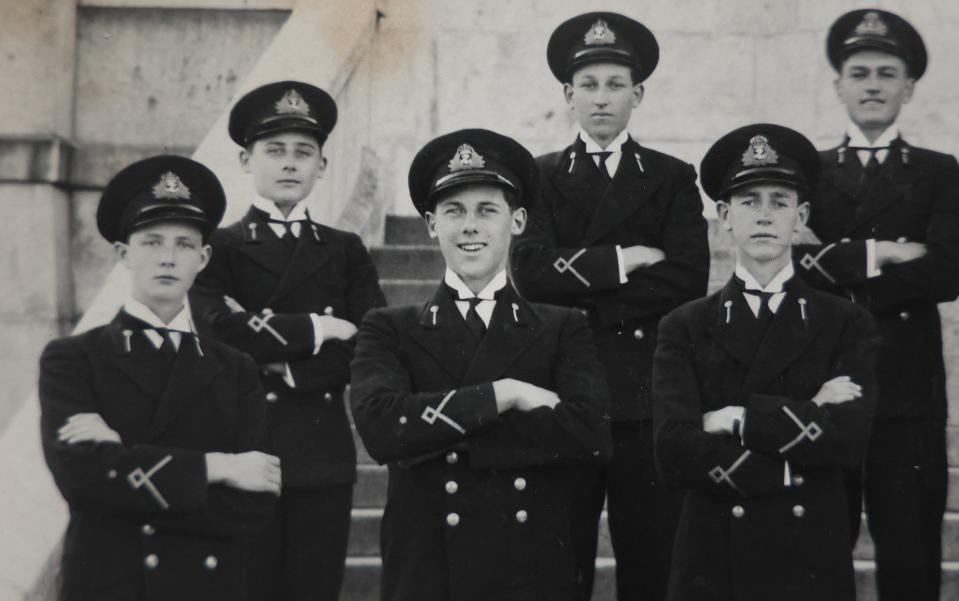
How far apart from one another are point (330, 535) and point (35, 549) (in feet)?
3.75

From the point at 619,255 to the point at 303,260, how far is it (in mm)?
1104

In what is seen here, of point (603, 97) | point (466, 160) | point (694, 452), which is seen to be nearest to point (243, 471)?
point (466, 160)

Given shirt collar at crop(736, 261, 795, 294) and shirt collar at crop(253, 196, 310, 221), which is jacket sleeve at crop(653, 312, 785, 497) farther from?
shirt collar at crop(253, 196, 310, 221)

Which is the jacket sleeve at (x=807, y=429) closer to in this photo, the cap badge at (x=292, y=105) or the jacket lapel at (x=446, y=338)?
the jacket lapel at (x=446, y=338)

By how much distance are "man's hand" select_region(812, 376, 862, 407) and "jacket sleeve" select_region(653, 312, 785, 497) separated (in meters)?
0.22

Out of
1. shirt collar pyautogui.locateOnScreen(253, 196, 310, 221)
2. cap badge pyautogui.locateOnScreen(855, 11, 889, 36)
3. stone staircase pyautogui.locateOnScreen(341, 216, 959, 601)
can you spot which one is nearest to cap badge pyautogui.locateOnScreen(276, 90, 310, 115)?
shirt collar pyautogui.locateOnScreen(253, 196, 310, 221)

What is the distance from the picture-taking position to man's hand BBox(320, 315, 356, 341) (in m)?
4.72

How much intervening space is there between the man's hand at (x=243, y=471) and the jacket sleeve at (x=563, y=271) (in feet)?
4.06

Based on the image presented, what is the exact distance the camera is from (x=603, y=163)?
5051 mm

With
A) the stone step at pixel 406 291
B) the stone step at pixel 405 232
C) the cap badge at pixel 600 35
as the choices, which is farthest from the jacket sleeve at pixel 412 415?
the stone step at pixel 405 232

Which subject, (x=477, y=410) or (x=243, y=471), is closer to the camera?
(x=477, y=410)

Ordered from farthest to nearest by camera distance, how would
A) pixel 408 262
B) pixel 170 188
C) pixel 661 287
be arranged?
pixel 408 262
pixel 661 287
pixel 170 188

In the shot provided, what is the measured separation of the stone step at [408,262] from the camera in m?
7.34

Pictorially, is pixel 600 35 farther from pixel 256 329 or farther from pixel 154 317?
pixel 154 317
